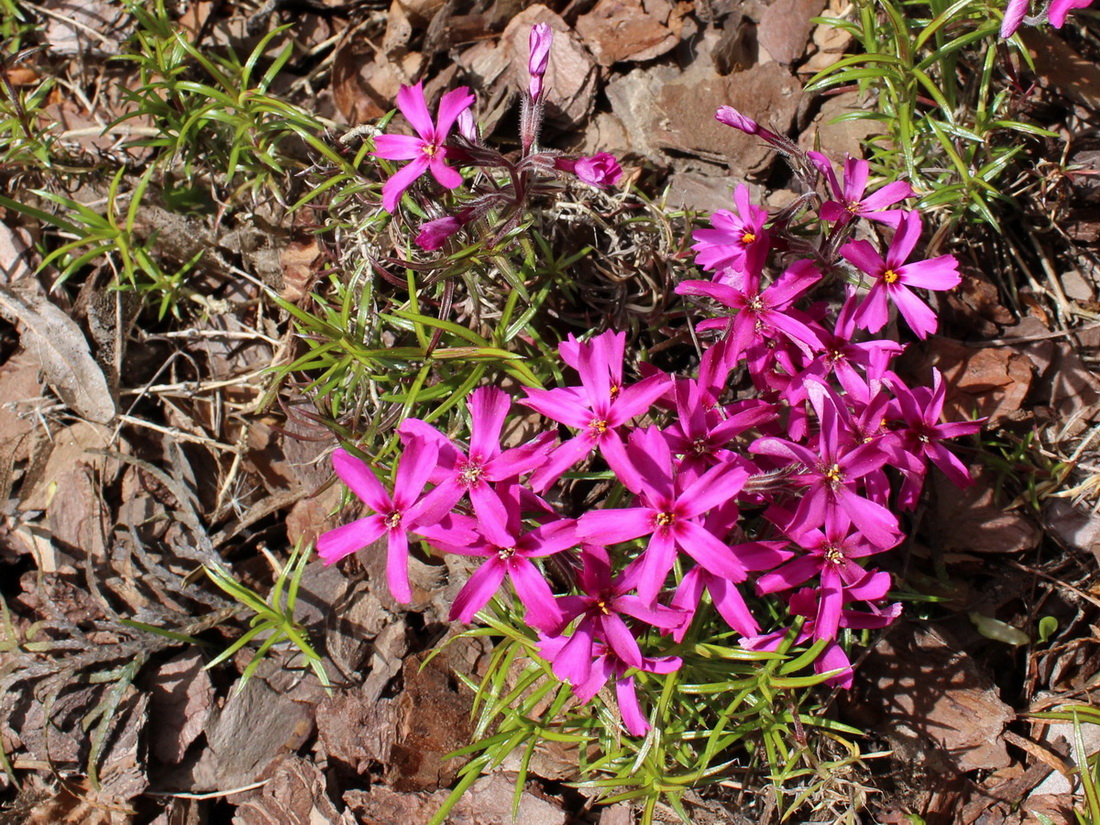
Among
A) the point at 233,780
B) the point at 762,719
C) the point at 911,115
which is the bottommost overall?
the point at 233,780

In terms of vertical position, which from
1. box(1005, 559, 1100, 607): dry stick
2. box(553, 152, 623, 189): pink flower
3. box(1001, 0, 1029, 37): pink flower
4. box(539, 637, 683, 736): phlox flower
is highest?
box(1001, 0, 1029, 37): pink flower

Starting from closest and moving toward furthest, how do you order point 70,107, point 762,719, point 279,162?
point 762,719 → point 279,162 → point 70,107

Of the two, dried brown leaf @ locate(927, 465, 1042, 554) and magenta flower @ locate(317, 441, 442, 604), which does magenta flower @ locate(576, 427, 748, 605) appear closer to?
magenta flower @ locate(317, 441, 442, 604)

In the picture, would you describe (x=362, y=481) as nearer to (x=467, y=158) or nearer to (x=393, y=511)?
(x=393, y=511)

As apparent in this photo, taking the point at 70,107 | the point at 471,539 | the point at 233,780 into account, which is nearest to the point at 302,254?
the point at 70,107

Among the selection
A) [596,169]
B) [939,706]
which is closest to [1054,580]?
[939,706]

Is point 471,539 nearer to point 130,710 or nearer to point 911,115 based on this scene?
point 130,710

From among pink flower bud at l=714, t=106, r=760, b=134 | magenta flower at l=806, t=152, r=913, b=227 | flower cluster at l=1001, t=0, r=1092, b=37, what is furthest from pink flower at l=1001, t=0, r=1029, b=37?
pink flower bud at l=714, t=106, r=760, b=134
